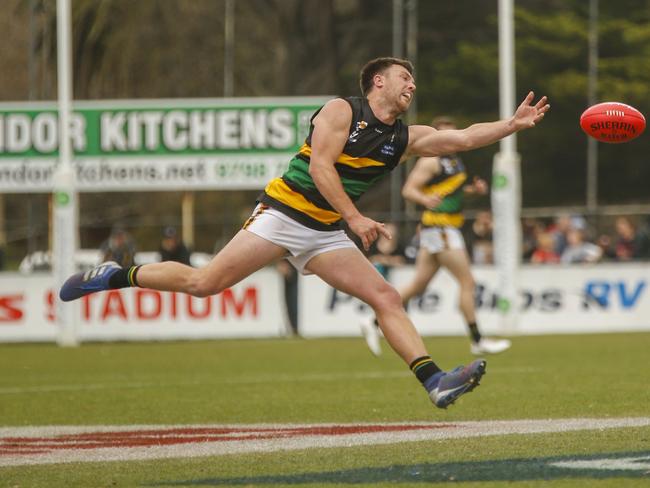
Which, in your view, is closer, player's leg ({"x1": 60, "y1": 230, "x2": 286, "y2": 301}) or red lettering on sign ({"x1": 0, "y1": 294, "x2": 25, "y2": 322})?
player's leg ({"x1": 60, "y1": 230, "x2": 286, "y2": 301})

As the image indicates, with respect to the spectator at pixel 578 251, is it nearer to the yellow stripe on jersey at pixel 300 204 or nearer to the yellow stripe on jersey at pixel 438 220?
the yellow stripe on jersey at pixel 438 220

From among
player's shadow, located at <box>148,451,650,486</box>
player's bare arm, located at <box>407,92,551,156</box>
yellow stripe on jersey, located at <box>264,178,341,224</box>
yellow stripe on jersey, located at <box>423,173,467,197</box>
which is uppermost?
player's bare arm, located at <box>407,92,551,156</box>

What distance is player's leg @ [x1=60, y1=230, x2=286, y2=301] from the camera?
8.84m

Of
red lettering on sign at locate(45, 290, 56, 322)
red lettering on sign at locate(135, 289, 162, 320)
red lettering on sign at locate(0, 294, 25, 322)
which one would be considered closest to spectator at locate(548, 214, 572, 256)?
red lettering on sign at locate(135, 289, 162, 320)

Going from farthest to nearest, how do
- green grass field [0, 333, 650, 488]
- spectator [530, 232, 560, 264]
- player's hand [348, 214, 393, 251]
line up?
spectator [530, 232, 560, 264]
player's hand [348, 214, 393, 251]
green grass field [0, 333, 650, 488]

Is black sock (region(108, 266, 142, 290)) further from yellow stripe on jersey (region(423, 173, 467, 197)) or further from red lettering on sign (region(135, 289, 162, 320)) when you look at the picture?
red lettering on sign (region(135, 289, 162, 320))

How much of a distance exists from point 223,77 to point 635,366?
22.9 metres

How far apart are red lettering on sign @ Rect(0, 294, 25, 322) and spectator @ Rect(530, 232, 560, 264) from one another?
8396 millimetres

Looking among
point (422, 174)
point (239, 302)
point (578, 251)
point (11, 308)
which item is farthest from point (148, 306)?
point (422, 174)

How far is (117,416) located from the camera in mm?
10953

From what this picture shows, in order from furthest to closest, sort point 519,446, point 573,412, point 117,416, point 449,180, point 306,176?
point 449,180, point 117,416, point 573,412, point 306,176, point 519,446

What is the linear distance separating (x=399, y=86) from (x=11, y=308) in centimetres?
1531

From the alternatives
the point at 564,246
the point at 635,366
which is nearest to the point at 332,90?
the point at 564,246

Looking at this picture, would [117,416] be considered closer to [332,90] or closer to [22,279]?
[22,279]
